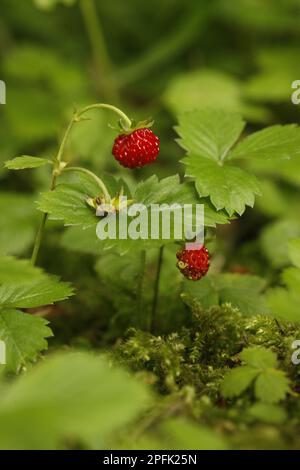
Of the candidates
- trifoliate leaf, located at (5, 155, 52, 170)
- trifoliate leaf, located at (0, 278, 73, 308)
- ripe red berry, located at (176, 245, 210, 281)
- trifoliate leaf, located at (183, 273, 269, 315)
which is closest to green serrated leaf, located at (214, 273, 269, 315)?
trifoliate leaf, located at (183, 273, 269, 315)

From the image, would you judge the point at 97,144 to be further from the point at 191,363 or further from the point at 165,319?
the point at 191,363

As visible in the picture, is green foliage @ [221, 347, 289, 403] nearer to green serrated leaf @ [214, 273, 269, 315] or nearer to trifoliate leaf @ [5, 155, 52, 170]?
green serrated leaf @ [214, 273, 269, 315]

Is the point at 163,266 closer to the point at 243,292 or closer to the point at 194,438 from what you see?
the point at 243,292

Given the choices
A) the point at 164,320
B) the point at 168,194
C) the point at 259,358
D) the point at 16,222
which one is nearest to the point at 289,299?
the point at 259,358

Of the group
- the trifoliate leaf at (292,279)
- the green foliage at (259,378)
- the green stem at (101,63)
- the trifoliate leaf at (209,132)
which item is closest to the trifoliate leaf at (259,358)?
the green foliage at (259,378)

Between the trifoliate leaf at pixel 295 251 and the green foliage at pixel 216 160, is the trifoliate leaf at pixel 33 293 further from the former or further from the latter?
the trifoliate leaf at pixel 295 251
